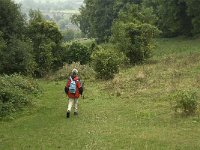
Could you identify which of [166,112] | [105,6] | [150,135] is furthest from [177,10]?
[150,135]

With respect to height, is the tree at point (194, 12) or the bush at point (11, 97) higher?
the tree at point (194, 12)

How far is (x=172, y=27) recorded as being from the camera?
6072 centimetres

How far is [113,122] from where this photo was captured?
54.6 feet

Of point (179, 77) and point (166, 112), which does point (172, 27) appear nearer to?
point (179, 77)

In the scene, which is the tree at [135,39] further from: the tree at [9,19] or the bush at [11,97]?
the bush at [11,97]

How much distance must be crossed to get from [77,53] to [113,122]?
27203 millimetres

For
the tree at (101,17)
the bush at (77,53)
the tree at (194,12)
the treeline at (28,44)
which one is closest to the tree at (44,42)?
the treeline at (28,44)

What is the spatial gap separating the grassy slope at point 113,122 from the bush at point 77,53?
54.5 ft

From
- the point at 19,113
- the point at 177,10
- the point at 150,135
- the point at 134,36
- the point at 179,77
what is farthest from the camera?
the point at 177,10

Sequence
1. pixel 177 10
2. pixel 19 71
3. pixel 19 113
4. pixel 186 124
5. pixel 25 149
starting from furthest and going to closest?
pixel 177 10, pixel 19 71, pixel 19 113, pixel 186 124, pixel 25 149

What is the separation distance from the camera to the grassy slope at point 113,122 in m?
13.4

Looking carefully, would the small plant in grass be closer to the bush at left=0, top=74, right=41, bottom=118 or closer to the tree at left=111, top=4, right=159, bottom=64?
the bush at left=0, top=74, right=41, bottom=118

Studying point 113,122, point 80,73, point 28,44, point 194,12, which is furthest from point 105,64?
point 194,12

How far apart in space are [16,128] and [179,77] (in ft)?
44.4
